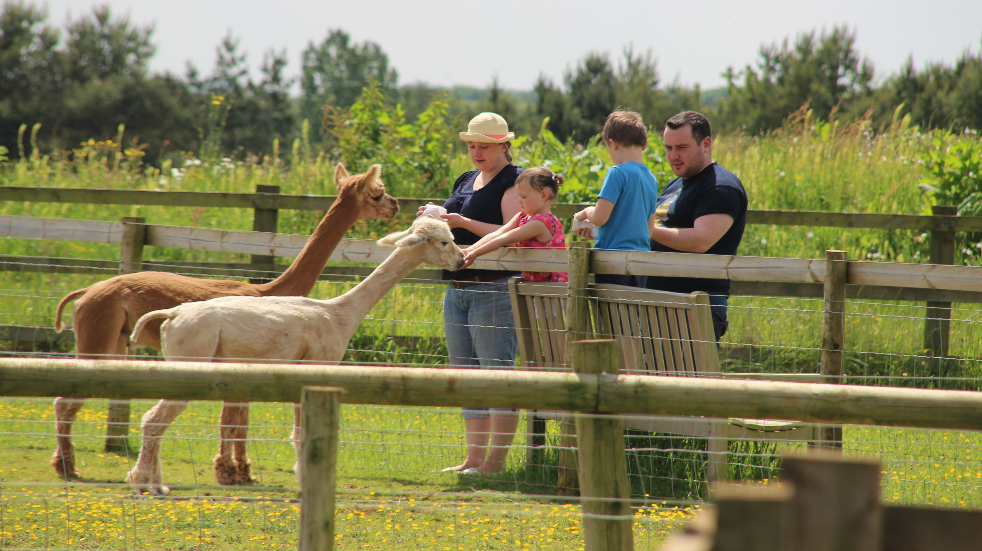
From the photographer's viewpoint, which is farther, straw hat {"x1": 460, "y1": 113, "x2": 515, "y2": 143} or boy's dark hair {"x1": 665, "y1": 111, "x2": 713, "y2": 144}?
straw hat {"x1": 460, "y1": 113, "x2": 515, "y2": 143}

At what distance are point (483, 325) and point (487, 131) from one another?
129cm

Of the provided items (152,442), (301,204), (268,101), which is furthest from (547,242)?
(268,101)

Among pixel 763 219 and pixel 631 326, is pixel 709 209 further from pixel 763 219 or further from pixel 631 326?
pixel 763 219

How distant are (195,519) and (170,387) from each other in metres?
2.11

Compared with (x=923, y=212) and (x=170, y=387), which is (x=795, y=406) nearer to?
(x=170, y=387)

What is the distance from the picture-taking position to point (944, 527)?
117 cm

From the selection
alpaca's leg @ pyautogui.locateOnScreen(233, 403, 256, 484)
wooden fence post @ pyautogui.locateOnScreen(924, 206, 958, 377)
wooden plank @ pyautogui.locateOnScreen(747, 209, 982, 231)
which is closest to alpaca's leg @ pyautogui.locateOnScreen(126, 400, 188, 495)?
alpaca's leg @ pyautogui.locateOnScreen(233, 403, 256, 484)

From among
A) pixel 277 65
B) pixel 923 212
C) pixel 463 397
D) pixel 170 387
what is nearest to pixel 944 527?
pixel 463 397

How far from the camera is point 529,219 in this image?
15.6 ft

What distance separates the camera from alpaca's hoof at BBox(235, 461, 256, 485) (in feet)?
15.1

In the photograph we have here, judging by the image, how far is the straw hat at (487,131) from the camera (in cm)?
498

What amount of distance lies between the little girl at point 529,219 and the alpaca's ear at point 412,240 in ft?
1.03

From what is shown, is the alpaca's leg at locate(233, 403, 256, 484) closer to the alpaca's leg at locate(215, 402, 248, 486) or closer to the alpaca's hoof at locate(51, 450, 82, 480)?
the alpaca's leg at locate(215, 402, 248, 486)

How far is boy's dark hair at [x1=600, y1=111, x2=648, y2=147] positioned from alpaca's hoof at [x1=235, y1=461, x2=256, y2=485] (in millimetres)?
2990
